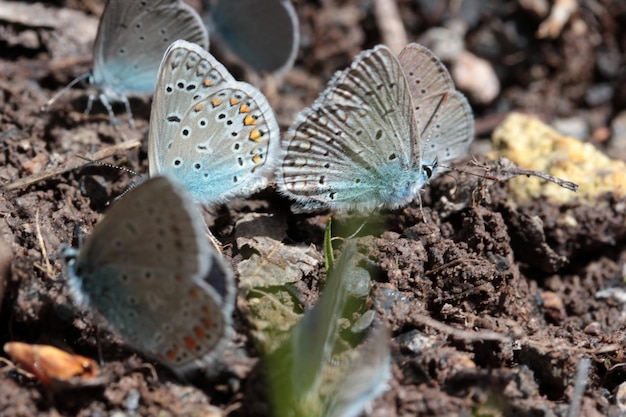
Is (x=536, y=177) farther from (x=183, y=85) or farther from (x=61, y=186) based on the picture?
(x=61, y=186)

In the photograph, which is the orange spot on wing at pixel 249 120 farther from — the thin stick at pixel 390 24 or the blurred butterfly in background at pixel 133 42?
the thin stick at pixel 390 24

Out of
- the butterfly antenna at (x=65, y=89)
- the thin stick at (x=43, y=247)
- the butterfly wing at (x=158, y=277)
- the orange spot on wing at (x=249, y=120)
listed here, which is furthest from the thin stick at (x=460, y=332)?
the butterfly antenna at (x=65, y=89)

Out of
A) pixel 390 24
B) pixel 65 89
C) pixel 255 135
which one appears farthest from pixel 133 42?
pixel 390 24

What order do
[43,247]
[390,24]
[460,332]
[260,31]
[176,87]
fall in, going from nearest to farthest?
[460,332], [43,247], [176,87], [260,31], [390,24]

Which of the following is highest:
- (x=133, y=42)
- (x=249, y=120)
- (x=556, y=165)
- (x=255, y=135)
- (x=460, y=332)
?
(x=133, y=42)

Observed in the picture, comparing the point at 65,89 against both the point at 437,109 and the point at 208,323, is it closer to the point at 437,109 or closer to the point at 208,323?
the point at 437,109

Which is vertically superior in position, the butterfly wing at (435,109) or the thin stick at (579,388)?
the butterfly wing at (435,109)

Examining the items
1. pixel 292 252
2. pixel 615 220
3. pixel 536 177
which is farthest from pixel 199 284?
pixel 615 220

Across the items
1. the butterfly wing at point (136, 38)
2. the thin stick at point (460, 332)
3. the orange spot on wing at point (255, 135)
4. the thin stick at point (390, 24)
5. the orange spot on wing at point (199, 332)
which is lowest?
the thin stick at point (460, 332)
